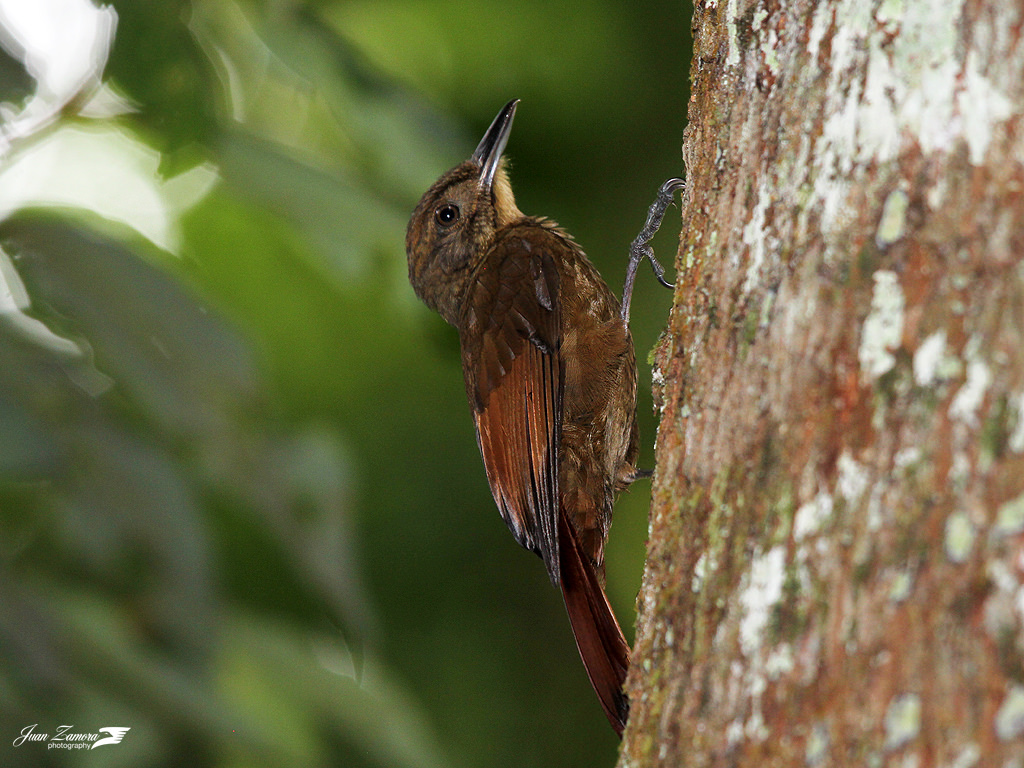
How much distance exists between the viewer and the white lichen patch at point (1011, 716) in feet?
2.73

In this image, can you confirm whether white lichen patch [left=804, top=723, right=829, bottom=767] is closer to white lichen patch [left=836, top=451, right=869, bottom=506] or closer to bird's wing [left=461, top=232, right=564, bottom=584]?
white lichen patch [left=836, top=451, right=869, bottom=506]

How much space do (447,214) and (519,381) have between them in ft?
2.99

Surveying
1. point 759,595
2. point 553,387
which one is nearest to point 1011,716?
point 759,595

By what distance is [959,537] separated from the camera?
0.90 metres

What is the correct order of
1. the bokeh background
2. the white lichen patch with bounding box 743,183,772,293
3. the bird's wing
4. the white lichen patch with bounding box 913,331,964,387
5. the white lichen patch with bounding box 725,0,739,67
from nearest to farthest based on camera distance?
the white lichen patch with bounding box 913,331,964,387 < the white lichen patch with bounding box 743,183,772,293 < the white lichen patch with bounding box 725,0,739,67 < the bokeh background < the bird's wing

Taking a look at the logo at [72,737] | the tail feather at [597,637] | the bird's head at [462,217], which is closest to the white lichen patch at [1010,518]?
the tail feather at [597,637]

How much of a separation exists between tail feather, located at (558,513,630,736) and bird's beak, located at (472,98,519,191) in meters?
1.48

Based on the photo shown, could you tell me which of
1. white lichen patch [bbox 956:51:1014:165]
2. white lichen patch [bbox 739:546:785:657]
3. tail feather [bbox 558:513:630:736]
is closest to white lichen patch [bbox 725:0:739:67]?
white lichen patch [bbox 956:51:1014:165]

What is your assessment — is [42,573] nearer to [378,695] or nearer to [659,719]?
[378,695]

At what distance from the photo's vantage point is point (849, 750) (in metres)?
0.91

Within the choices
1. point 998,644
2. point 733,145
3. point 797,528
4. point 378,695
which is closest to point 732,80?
point 733,145

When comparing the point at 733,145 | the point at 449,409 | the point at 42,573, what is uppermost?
the point at 449,409

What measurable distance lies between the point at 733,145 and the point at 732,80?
0.35 ft

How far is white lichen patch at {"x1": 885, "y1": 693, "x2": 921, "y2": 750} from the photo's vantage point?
2.88 feet
